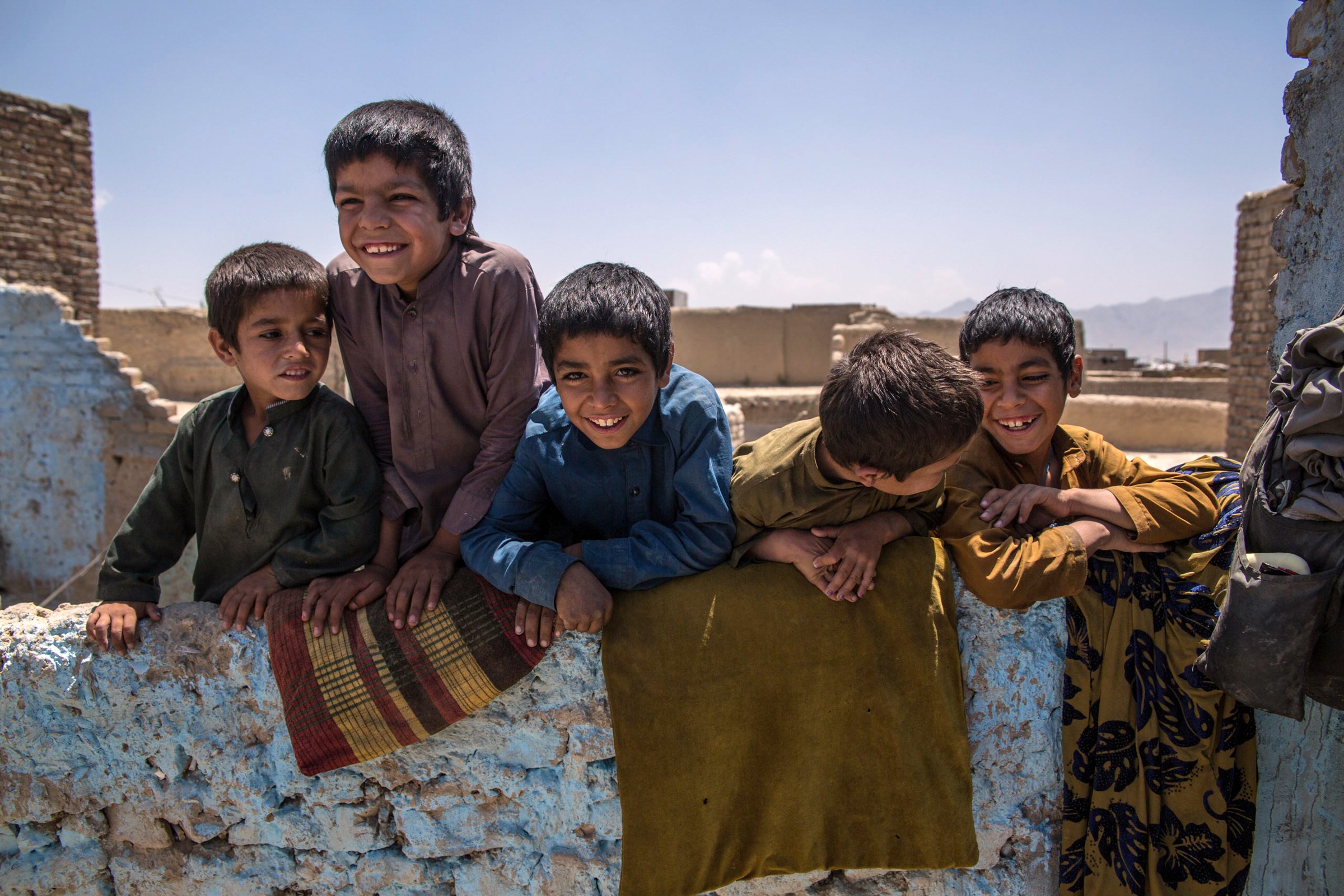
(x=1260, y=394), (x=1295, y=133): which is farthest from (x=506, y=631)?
(x=1260, y=394)

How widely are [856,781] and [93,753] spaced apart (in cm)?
170

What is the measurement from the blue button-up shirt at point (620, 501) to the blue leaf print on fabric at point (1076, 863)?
3.07 feet

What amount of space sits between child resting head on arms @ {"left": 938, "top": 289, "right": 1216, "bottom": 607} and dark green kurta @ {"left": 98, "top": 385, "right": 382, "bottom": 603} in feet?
4.53

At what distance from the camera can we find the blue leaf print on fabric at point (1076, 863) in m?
1.65

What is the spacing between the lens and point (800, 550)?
1.65 metres

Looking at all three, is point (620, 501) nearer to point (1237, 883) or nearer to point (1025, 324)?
point (1025, 324)

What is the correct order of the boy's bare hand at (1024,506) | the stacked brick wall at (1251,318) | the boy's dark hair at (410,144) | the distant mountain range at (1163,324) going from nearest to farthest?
the boy's bare hand at (1024,506) < the boy's dark hair at (410,144) < the stacked brick wall at (1251,318) < the distant mountain range at (1163,324)

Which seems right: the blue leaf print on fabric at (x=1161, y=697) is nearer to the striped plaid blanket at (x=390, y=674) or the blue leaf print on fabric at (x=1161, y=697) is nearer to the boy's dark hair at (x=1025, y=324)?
the boy's dark hair at (x=1025, y=324)

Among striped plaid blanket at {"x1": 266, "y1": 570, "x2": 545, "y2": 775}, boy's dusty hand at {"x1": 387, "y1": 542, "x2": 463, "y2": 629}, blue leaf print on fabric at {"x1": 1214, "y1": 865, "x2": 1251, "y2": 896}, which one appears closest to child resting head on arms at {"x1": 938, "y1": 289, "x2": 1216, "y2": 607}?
blue leaf print on fabric at {"x1": 1214, "y1": 865, "x2": 1251, "y2": 896}

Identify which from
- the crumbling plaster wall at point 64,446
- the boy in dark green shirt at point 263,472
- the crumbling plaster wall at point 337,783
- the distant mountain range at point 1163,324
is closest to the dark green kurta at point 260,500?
the boy in dark green shirt at point 263,472

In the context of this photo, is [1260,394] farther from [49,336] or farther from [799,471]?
[49,336]

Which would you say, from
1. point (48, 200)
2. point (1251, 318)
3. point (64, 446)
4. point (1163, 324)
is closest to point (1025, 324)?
point (1251, 318)

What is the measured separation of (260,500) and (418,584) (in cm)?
49

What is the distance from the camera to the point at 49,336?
6953 mm
